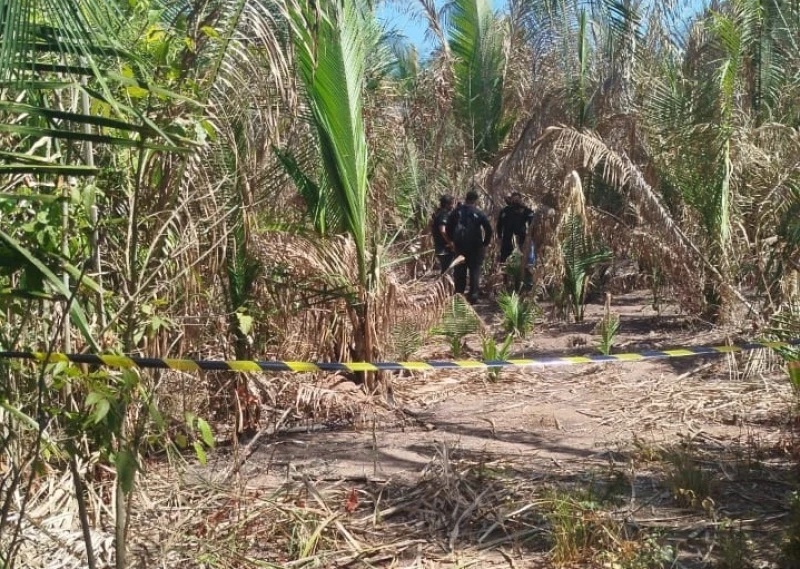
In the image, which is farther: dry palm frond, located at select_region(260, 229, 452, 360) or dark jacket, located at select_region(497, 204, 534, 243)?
dark jacket, located at select_region(497, 204, 534, 243)

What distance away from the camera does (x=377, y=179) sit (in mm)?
7086

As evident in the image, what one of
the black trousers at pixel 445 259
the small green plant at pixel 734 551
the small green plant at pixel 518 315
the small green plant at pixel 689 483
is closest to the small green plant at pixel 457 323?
the small green plant at pixel 518 315

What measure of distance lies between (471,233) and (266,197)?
18.3 ft

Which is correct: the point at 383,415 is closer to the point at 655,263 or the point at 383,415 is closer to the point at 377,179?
the point at 377,179

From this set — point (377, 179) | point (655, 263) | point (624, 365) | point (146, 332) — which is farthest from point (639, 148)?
point (146, 332)

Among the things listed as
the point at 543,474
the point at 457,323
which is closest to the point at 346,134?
the point at 543,474

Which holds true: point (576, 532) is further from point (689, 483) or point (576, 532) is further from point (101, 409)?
point (101, 409)

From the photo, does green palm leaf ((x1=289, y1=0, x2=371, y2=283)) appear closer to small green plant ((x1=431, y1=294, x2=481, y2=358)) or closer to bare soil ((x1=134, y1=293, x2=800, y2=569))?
bare soil ((x1=134, y1=293, x2=800, y2=569))

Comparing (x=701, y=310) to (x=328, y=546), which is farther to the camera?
(x=701, y=310)

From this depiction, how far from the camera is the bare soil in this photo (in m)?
3.68

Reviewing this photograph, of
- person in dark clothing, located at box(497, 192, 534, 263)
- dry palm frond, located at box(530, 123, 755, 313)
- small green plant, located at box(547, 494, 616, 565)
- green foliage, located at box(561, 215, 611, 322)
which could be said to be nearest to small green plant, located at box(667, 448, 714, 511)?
small green plant, located at box(547, 494, 616, 565)

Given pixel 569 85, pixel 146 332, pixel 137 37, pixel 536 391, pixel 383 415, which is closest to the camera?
pixel 137 37

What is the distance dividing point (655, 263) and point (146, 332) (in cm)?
553

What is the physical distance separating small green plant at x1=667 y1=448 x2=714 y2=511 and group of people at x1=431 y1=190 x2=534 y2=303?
249 inches
